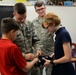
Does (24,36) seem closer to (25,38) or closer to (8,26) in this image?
(25,38)

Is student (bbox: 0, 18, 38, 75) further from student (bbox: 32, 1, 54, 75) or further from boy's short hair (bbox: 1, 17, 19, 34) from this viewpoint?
student (bbox: 32, 1, 54, 75)

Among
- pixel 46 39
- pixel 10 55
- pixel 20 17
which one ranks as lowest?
pixel 46 39

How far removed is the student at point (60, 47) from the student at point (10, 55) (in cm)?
38

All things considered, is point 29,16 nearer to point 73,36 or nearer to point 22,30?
point 73,36

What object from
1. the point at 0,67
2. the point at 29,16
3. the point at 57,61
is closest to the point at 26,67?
the point at 0,67

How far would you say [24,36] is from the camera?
2.27 meters

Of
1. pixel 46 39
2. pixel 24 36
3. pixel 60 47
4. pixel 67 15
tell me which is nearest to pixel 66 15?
pixel 67 15

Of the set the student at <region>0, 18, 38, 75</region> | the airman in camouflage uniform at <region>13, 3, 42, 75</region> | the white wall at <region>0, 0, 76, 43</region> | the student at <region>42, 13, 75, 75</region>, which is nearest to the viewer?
the student at <region>0, 18, 38, 75</region>

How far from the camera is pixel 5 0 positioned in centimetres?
351

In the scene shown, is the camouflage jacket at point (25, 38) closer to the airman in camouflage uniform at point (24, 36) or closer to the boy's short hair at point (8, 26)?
the airman in camouflage uniform at point (24, 36)

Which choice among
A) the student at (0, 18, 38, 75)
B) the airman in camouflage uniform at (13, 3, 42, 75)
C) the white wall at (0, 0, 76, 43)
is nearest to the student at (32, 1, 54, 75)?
the airman in camouflage uniform at (13, 3, 42, 75)

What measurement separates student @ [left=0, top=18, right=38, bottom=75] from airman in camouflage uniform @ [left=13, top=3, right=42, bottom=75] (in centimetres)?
34

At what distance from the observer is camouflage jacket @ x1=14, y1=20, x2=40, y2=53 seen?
221 cm

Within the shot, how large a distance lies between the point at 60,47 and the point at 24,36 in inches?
18.7
